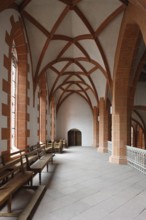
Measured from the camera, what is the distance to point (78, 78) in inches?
575

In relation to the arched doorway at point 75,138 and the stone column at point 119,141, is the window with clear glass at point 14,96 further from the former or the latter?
the arched doorway at point 75,138

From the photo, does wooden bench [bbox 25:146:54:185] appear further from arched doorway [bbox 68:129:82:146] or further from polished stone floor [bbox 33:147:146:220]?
arched doorway [bbox 68:129:82:146]

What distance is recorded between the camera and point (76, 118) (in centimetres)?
1866

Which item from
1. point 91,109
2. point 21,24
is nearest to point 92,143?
point 91,109

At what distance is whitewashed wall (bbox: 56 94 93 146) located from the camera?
18.5m

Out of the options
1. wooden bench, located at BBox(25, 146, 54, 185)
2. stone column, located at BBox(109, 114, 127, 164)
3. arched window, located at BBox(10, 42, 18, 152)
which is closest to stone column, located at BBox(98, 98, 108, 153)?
stone column, located at BBox(109, 114, 127, 164)

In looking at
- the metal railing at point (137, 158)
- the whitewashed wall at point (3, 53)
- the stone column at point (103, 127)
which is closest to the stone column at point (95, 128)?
the stone column at point (103, 127)

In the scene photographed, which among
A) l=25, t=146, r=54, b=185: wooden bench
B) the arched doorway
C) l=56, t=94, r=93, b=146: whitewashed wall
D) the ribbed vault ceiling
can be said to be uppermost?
the ribbed vault ceiling

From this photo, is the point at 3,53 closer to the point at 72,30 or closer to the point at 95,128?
the point at 72,30

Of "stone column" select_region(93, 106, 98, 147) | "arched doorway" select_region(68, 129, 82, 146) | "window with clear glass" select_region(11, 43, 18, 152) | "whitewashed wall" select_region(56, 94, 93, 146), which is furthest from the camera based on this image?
"arched doorway" select_region(68, 129, 82, 146)

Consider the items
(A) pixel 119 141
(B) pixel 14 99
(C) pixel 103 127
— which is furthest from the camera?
(C) pixel 103 127

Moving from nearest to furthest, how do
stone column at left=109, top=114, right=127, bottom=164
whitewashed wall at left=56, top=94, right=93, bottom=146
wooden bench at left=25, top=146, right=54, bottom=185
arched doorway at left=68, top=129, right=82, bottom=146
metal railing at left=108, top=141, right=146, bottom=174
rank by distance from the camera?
wooden bench at left=25, top=146, right=54, bottom=185 < metal railing at left=108, top=141, right=146, bottom=174 < stone column at left=109, top=114, right=127, bottom=164 < whitewashed wall at left=56, top=94, right=93, bottom=146 < arched doorway at left=68, top=129, right=82, bottom=146

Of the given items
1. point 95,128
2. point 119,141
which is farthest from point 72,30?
point 95,128

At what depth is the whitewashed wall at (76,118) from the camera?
18516 millimetres
